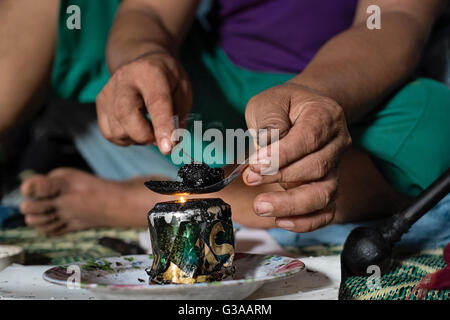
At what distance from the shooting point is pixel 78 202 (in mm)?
874

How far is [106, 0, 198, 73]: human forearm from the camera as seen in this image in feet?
2.01

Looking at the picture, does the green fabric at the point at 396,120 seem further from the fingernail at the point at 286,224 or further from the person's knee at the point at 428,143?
the fingernail at the point at 286,224

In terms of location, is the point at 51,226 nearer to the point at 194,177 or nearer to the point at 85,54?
the point at 85,54

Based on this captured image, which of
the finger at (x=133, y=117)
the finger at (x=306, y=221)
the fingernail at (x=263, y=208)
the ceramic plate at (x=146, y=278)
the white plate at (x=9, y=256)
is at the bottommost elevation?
the white plate at (x=9, y=256)

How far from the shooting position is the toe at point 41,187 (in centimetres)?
84

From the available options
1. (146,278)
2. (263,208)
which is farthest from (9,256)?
(263,208)

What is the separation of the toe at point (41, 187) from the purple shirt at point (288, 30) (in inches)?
16.2

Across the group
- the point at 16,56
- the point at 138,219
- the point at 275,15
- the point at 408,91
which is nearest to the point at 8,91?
the point at 16,56

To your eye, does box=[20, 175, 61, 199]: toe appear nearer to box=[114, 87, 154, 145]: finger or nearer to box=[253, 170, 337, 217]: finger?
box=[114, 87, 154, 145]: finger

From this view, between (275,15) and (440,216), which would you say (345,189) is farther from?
(275,15)

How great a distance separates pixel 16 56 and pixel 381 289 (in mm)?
627

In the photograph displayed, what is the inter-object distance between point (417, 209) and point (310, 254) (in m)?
0.18

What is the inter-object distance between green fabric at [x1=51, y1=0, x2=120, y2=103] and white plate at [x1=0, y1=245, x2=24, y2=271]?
350 mm

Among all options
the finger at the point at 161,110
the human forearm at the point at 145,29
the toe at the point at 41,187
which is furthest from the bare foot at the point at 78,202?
the finger at the point at 161,110
